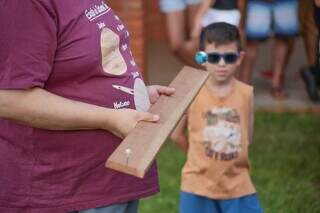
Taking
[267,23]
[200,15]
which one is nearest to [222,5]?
[200,15]

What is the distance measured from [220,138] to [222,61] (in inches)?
14.7

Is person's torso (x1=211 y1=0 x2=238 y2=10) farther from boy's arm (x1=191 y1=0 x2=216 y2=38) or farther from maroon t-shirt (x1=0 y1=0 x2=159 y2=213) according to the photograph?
Answer: maroon t-shirt (x1=0 y1=0 x2=159 y2=213)

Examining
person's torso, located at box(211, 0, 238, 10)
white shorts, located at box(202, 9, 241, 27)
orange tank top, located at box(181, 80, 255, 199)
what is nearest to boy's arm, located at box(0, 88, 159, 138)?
orange tank top, located at box(181, 80, 255, 199)

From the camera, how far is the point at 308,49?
7266 millimetres

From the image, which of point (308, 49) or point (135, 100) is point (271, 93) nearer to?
point (308, 49)

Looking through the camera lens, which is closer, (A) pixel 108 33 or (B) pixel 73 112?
(B) pixel 73 112

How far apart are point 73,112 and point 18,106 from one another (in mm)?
160

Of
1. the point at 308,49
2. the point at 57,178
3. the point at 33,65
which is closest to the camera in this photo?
the point at 33,65

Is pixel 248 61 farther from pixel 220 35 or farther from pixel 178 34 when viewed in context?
pixel 220 35

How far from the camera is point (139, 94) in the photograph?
2760 millimetres

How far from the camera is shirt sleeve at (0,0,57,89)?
2.42 m

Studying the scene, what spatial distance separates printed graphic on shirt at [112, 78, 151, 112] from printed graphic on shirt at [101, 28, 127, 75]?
6cm

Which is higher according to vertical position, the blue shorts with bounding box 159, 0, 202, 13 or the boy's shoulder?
the boy's shoulder

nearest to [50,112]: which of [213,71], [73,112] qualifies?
[73,112]
